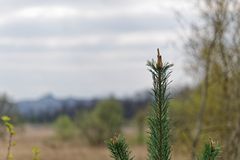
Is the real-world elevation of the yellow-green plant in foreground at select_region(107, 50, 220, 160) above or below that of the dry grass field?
below

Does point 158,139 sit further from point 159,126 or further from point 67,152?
point 67,152

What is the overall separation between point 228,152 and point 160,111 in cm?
616

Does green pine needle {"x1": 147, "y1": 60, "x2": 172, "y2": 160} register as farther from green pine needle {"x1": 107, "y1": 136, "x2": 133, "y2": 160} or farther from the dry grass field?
the dry grass field

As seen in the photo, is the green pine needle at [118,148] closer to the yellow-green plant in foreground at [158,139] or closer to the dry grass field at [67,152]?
the yellow-green plant in foreground at [158,139]

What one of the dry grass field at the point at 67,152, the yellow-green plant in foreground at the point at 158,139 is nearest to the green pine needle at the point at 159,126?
the yellow-green plant in foreground at the point at 158,139

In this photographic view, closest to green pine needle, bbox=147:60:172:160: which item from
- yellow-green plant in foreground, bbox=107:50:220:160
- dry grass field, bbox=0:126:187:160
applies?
yellow-green plant in foreground, bbox=107:50:220:160

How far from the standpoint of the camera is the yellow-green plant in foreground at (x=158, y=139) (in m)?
1.94

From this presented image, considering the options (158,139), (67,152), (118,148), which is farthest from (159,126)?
(67,152)

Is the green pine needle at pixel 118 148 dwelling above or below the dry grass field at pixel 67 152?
below

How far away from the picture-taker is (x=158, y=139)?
198cm

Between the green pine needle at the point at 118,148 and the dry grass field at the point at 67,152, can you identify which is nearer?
the green pine needle at the point at 118,148

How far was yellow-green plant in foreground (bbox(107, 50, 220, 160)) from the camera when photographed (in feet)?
6.36

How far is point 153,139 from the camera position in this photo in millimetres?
1997

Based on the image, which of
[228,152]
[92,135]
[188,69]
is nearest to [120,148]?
[228,152]
